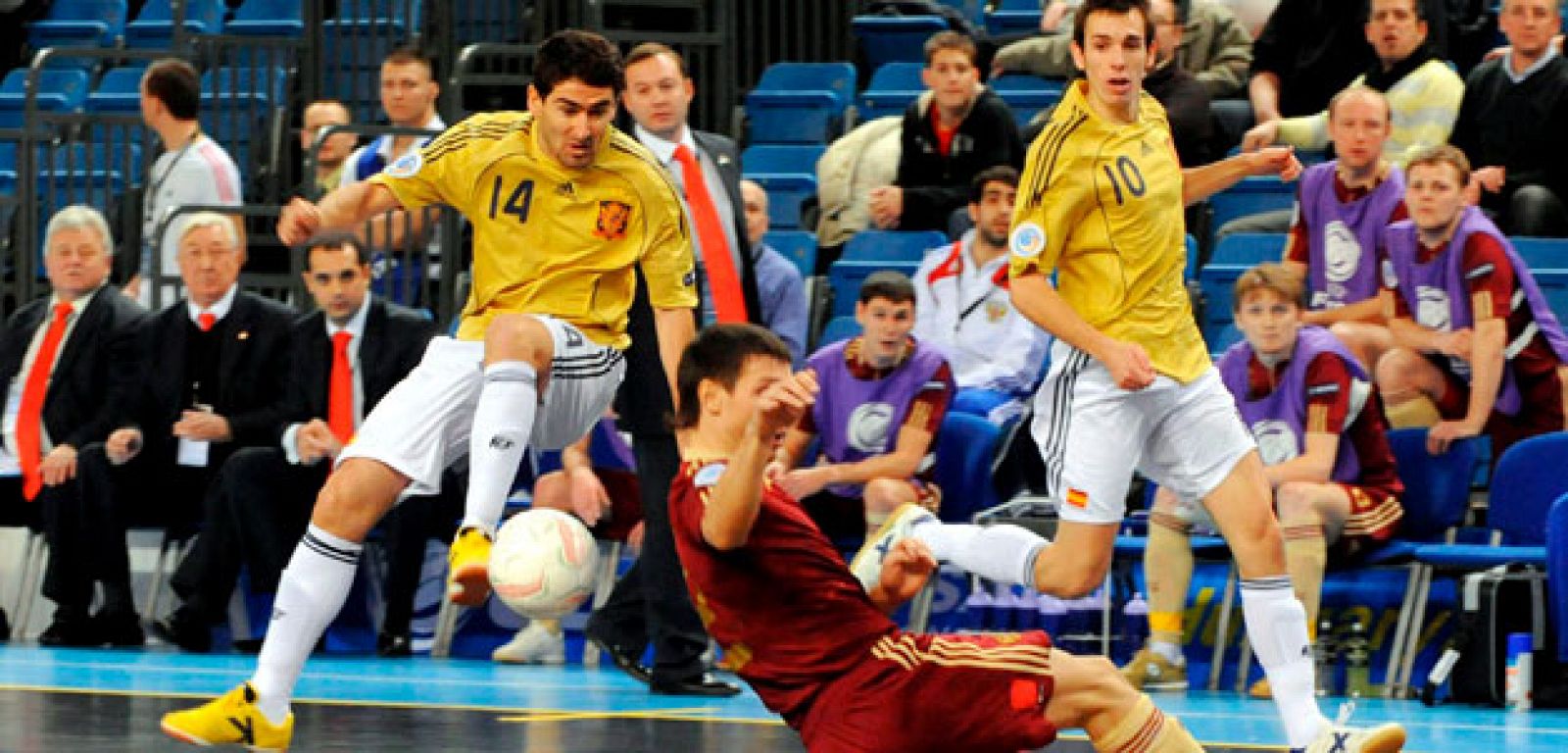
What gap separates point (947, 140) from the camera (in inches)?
497

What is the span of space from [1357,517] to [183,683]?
4319 mm

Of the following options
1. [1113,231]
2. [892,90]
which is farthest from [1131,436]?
[892,90]

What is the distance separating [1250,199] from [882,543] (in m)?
5.91

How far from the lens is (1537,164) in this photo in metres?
11.5

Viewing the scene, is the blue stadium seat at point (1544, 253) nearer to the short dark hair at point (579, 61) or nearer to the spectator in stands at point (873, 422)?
the spectator in stands at point (873, 422)

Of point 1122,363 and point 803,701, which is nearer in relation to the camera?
point 803,701

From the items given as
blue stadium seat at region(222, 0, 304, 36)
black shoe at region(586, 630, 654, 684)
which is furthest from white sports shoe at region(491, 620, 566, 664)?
blue stadium seat at region(222, 0, 304, 36)

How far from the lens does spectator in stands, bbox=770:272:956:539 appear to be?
10.8 meters

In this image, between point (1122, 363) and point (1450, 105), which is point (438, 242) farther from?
point (1122, 363)

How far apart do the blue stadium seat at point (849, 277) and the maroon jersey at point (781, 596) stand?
6.27 m

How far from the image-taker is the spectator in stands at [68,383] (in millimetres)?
12570

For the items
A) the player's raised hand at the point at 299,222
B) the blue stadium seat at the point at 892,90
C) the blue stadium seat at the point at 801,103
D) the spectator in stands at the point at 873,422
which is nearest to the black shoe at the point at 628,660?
the spectator in stands at the point at 873,422

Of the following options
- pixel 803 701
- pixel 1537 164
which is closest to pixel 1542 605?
pixel 1537 164

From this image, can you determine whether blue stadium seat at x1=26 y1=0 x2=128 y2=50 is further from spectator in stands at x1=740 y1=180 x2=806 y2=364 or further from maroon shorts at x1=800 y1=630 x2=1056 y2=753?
maroon shorts at x1=800 y1=630 x2=1056 y2=753
